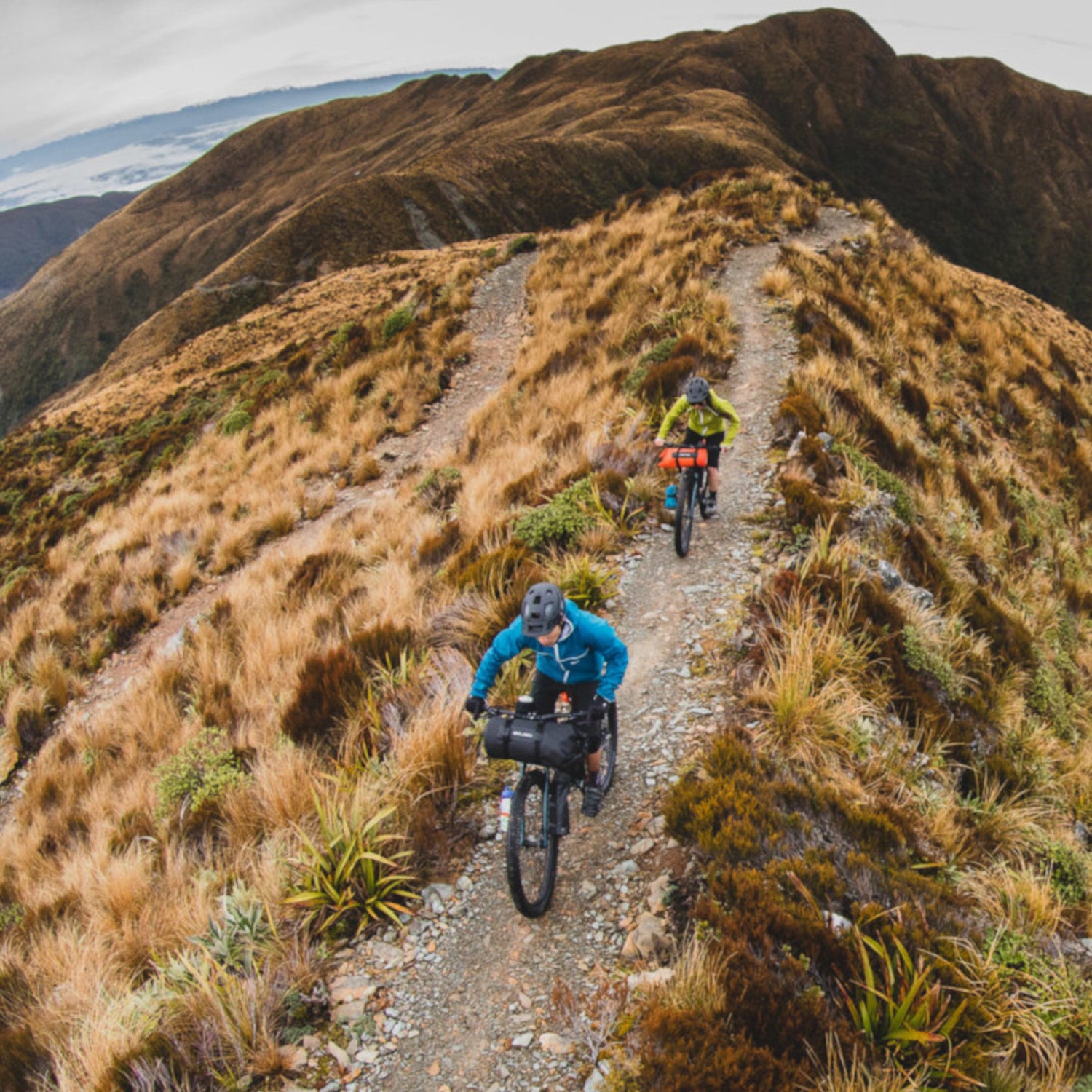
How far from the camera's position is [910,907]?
379cm

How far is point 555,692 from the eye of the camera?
15.6 feet

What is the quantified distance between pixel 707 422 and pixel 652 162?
5074 inches

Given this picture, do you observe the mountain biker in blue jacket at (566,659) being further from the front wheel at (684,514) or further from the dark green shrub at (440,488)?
the dark green shrub at (440,488)

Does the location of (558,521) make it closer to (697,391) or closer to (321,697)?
(697,391)

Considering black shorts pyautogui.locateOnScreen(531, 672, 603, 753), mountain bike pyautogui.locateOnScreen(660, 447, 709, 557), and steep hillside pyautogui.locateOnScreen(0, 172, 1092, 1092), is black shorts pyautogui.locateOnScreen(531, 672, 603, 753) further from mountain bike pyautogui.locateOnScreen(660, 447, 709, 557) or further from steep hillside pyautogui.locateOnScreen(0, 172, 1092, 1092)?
mountain bike pyautogui.locateOnScreen(660, 447, 709, 557)

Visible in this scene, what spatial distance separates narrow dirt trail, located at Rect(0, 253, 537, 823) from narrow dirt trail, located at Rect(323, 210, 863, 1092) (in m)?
7.45

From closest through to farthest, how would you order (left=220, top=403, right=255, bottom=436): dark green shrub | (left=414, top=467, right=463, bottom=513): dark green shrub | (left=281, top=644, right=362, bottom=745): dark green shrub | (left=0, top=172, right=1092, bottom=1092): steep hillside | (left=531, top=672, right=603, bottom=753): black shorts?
(left=0, top=172, right=1092, bottom=1092): steep hillside → (left=531, top=672, right=603, bottom=753): black shorts → (left=281, top=644, right=362, bottom=745): dark green shrub → (left=414, top=467, right=463, bottom=513): dark green shrub → (left=220, top=403, right=255, bottom=436): dark green shrub

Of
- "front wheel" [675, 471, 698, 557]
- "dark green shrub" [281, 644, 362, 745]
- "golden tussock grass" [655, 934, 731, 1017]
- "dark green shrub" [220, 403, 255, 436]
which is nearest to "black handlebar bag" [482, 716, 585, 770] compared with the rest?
"golden tussock grass" [655, 934, 731, 1017]

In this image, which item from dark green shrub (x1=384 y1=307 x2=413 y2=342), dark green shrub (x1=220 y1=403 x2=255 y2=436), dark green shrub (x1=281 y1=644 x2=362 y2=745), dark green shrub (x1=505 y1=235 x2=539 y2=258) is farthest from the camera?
dark green shrub (x1=505 y1=235 x2=539 y2=258)

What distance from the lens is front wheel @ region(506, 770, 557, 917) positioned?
4047mm

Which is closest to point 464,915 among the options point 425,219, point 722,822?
point 722,822

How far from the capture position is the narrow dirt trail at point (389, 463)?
412 inches

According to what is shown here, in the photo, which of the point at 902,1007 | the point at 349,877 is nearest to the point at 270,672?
the point at 349,877

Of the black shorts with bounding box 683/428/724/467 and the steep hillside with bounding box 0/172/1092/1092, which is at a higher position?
the black shorts with bounding box 683/428/724/467
